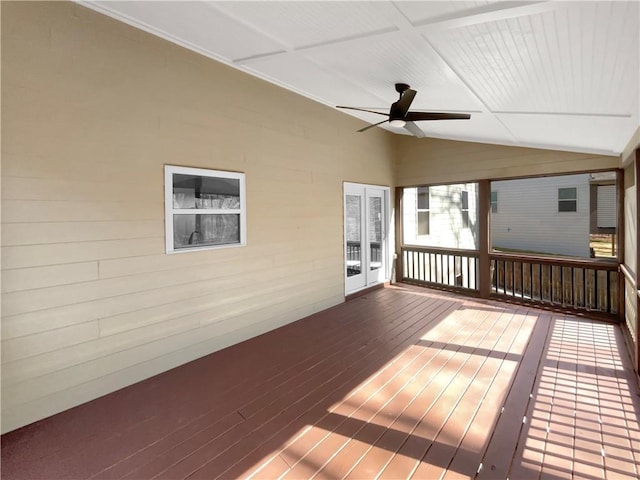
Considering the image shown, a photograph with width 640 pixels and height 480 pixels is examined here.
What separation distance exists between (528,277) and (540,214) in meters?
2.85

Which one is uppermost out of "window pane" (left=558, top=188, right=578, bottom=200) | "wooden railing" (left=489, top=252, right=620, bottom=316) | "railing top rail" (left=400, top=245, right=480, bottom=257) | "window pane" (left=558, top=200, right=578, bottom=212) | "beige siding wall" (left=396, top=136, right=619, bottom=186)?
"beige siding wall" (left=396, top=136, right=619, bottom=186)

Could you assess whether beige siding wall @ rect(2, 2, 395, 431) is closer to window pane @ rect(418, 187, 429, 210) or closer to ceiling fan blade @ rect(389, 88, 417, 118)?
ceiling fan blade @ rect(389, 88, 417, 118)

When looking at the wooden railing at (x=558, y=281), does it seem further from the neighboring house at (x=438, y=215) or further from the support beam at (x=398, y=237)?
the support beam at (x=398, y=237)

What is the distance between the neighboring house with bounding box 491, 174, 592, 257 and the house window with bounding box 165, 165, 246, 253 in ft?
16.2

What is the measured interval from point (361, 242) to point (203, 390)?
4.26m

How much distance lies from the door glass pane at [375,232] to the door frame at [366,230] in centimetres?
11

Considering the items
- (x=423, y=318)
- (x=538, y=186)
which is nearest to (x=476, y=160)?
(x=538, y=186)

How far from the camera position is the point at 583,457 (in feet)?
7.27

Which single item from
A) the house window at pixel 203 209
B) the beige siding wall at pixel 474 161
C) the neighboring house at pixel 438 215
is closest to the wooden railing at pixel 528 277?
the neighboring house at pixel 438 215

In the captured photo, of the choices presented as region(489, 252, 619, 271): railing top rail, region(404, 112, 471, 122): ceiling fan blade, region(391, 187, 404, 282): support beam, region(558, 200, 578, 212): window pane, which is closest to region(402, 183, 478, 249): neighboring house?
region(391, 187, 404, 282): support beam

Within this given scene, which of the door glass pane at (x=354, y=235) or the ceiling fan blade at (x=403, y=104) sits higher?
the ceiling fan blade at (x=403, y=104)

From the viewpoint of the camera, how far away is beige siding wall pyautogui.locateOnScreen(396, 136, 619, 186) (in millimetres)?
5285

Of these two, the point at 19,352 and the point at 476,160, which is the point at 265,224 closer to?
the point at 19,352

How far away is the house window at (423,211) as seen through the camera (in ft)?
24.9
